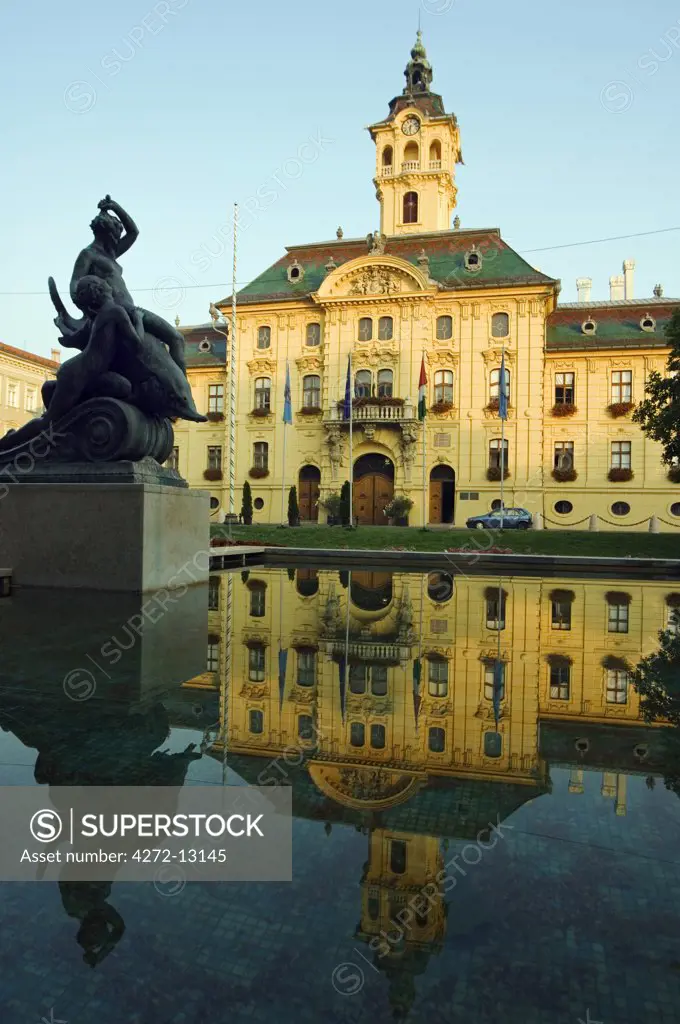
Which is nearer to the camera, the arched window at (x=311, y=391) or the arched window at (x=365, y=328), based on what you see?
the arched window at (x=365, y=328)

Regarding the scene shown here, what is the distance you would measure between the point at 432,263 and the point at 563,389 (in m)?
11.1

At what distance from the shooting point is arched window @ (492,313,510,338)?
128 feet

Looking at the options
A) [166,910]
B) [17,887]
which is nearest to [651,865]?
[166,910]

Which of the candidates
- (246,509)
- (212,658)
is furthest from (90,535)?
(246,509)

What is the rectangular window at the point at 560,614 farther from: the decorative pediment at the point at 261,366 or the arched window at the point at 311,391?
the decorative pediment at the point at 261,366

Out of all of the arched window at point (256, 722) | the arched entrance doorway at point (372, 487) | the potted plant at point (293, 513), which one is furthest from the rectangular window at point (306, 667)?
the arched entrance doorway at point (372, 487)

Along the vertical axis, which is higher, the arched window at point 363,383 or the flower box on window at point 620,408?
the arched window at point 363,383

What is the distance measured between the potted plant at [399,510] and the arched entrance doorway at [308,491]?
527cm

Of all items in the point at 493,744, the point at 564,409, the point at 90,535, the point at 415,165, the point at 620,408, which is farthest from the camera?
the point at 415,165

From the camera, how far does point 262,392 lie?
4303cm

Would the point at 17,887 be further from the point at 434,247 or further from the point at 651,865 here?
the point at 434,247

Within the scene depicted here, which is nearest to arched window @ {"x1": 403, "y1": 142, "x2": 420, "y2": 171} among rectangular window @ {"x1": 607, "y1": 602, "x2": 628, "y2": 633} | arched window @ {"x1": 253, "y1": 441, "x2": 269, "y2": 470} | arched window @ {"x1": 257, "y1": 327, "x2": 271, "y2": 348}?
arched window @ {"x1": 257, "y1": 327, "x2": 271, "y2": 348}

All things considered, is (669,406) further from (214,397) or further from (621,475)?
(214,397)

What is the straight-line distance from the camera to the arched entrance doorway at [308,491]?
137 ft
